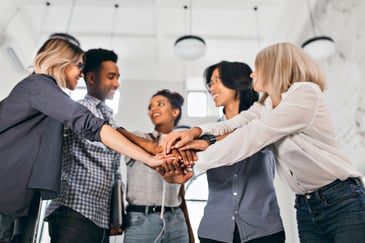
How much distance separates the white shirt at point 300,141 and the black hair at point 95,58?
0.95 metres

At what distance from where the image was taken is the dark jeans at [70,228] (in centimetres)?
132

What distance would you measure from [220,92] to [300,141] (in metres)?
0.65

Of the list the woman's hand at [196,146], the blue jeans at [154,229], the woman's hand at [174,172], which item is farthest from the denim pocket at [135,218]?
the woman's hand at [196,146]

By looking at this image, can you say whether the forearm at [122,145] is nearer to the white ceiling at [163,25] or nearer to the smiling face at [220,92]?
the smiling face at [220,92]

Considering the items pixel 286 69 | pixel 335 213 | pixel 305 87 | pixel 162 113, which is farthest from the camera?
pixel 162 113

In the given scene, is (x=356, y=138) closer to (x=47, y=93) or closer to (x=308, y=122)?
(x=308, y=122)

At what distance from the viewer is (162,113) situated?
7.67 feet

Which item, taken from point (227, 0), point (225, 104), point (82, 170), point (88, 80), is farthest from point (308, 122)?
point (227, 0)

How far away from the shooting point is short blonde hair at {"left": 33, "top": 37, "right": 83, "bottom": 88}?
1.46 m

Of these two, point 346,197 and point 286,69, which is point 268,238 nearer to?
point 346,197

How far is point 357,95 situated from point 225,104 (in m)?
1.89

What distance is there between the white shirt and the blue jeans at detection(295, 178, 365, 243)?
3cm

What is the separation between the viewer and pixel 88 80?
6.21ft

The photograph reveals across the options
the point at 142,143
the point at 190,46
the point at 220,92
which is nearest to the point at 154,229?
the point at 142,143
